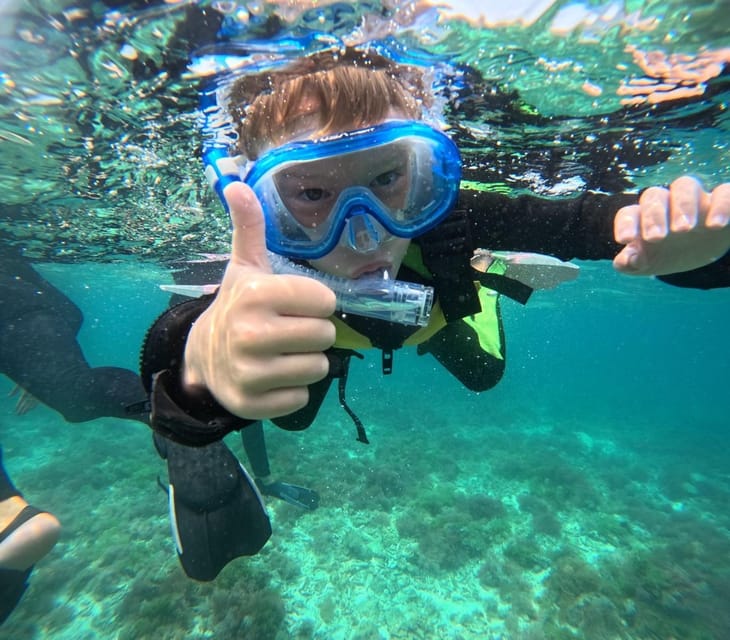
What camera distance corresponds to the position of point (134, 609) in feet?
25.8

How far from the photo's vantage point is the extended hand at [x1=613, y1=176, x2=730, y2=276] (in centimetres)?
212

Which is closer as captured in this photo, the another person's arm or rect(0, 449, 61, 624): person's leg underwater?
the another person's arm

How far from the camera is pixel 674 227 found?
6.98ft

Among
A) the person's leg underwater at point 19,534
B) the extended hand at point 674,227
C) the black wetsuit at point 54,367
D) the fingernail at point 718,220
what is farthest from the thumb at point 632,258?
the black wetsuit at point 54,367

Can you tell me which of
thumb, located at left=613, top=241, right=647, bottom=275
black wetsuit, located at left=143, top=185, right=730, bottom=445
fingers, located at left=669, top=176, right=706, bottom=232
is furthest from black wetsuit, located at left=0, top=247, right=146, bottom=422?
fingers, located at left=669, top=176, right=706, bottom=232

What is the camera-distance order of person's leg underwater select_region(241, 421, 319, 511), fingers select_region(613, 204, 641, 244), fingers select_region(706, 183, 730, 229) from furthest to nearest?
person's leg underwater select_region(241, 421, 319, 511)
fingers select_region(613, 204, 641, 244)
fingers select_region(706, 183, 730, 229)

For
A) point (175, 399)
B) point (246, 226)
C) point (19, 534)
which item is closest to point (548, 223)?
point (246, 226)

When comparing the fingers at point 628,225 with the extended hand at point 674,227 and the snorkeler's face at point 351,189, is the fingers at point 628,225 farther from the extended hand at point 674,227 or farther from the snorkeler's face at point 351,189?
the snorkeler's face at point 351,189

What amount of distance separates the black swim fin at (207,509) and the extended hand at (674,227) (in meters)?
5.36

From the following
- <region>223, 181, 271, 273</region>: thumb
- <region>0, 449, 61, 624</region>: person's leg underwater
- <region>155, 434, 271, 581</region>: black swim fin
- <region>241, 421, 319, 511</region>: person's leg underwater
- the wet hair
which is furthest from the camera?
<region>241, 421, 319, 511</region>: person's leg underwater

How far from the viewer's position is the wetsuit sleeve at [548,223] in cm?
376

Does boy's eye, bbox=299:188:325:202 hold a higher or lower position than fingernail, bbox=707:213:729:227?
higher

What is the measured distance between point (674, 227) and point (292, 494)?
1096 centimetres

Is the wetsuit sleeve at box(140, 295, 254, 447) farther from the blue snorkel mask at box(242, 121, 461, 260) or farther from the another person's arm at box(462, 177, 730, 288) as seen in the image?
the another person's arm at box(462, 177, 730, 288)
